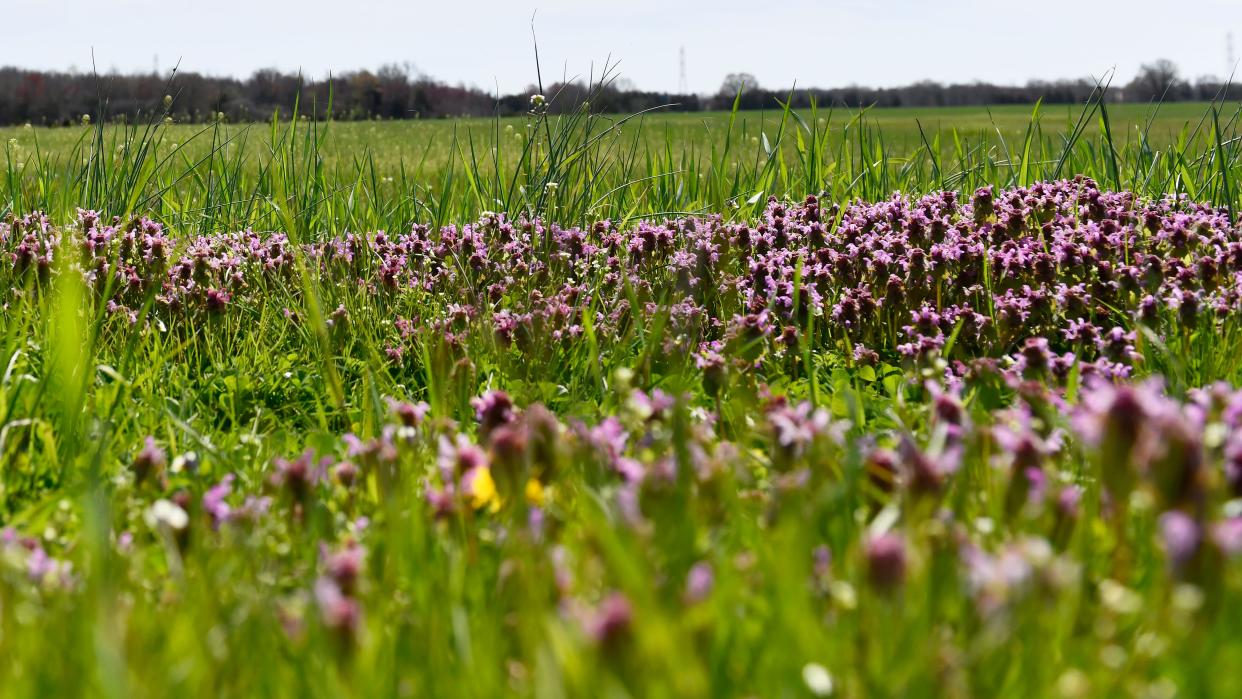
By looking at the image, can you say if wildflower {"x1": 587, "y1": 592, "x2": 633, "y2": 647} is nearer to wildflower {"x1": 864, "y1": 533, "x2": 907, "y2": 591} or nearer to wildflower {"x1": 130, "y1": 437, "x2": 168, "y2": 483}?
wildflower {"x1": 864, "y1": 533, "x2": 907, "y2": 591}

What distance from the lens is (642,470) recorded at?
75.7 inches

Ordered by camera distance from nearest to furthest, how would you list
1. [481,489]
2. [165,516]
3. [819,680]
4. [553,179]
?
[819,680] < [165,516] < [481,489] < [553,179]

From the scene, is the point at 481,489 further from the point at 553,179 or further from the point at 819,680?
the point at 553,179

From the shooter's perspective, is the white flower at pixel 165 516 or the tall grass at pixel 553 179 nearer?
the white flower at pixel 165 516

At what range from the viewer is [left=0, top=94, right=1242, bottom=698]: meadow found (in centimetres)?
146

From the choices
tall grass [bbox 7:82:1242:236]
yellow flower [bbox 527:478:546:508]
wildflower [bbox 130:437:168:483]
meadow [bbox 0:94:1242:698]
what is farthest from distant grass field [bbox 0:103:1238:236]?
yellow flower [bbox 527:478:546:508]

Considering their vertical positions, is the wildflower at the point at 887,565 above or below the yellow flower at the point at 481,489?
above

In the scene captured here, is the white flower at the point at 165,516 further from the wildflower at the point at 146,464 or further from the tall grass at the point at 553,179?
the tall grass at the point at 553,179

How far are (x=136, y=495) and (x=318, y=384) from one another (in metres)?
1.51

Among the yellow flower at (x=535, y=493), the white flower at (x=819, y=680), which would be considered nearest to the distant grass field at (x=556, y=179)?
the yellow flower at (x=535, y=493)

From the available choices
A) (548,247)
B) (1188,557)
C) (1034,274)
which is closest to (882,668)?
(1188,557)

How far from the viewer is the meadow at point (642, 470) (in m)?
1.46

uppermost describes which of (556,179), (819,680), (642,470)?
(556,179)

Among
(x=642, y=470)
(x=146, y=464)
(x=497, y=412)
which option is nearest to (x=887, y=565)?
(x=642, y=470)
